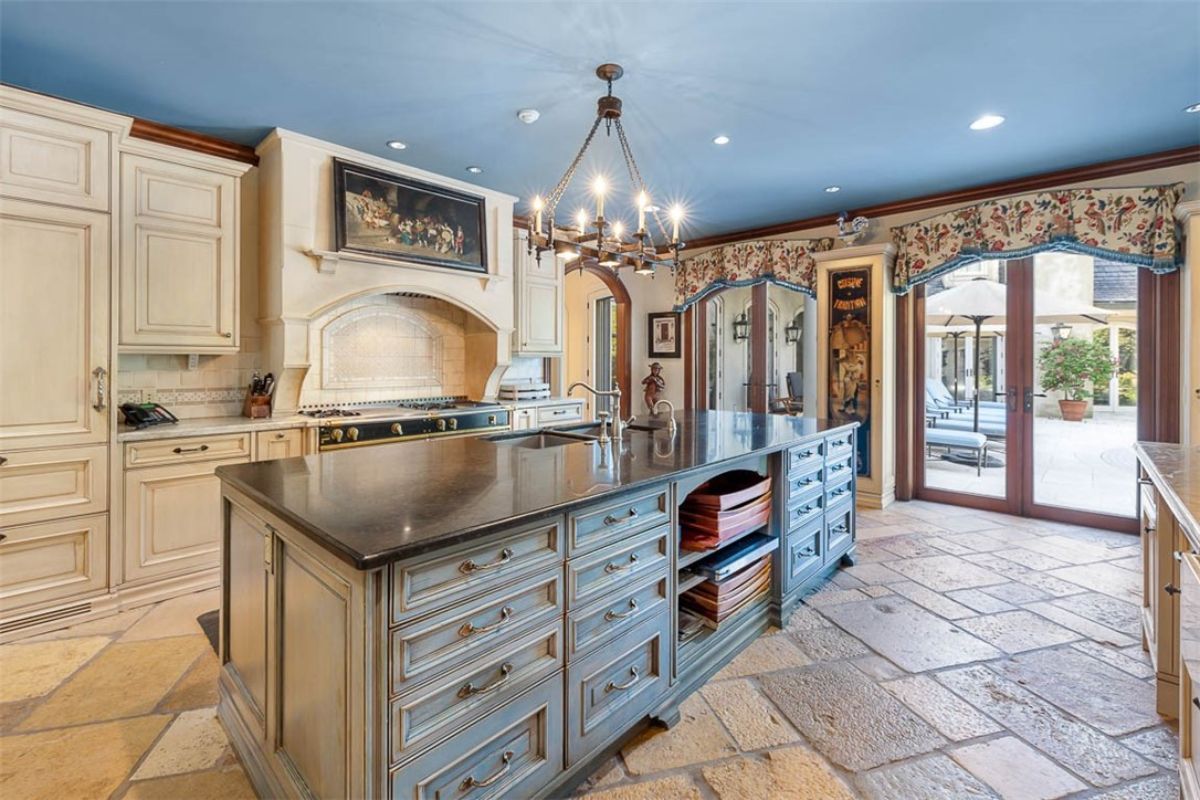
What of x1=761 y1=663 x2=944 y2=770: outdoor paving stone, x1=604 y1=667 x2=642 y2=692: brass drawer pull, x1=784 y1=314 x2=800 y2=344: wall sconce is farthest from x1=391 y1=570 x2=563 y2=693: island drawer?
x1=784 y1=314 x2=800 y2=344: wall sconce

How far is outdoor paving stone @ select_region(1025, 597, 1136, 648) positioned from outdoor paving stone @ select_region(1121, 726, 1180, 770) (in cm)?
66

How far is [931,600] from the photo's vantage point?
113 inches

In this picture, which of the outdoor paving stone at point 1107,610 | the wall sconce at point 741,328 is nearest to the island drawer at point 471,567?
the outdoor paving stone at point 1107,610

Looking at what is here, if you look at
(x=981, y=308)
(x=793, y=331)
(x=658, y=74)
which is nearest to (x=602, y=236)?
(x=658, y=74)

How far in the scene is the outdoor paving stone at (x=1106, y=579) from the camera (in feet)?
9.64

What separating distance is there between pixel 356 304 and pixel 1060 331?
5213 mm

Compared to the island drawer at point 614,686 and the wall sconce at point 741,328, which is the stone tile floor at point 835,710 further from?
the wall sconce at point 741,328

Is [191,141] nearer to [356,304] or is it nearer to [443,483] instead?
[356,304]

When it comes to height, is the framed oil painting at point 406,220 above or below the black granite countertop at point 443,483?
above

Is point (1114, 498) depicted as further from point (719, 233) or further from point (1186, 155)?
point (719, 233)

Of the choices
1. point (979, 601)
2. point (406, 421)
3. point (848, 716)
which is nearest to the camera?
point (848, 716)

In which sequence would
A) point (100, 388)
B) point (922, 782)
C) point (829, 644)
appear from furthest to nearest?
point (100, 388), point (829, 644), point (922, 782)

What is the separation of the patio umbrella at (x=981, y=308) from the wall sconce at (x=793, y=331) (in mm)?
1608

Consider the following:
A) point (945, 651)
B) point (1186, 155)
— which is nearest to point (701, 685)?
point (945, 651)
